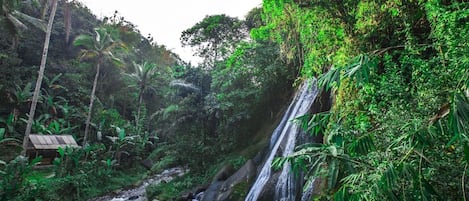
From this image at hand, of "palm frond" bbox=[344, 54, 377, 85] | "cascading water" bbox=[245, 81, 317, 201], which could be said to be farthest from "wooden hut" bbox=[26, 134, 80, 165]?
"palm frond" bbox=[344, 54, 377, 85]

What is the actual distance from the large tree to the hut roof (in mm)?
7768

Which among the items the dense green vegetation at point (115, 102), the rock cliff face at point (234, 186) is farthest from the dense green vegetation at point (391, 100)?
the dense green vegetation at point (115, 102)

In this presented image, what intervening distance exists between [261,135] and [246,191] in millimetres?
3568

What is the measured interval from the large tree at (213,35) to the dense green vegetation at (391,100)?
9.29 metres

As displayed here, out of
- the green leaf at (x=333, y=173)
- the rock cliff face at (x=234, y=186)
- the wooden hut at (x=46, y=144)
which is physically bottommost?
the rock cliff face at (x=234, y=186)

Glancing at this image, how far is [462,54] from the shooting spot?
2.67 meters

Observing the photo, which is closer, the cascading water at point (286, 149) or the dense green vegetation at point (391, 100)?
the dense green vegetation at point (391, 100)

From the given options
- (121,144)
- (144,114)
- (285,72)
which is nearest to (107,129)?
(121,144)

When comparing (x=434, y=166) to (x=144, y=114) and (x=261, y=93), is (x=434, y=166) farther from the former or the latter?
(x=144, y=114)

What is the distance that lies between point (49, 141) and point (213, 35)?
31.6 feet

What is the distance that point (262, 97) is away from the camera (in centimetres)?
1109

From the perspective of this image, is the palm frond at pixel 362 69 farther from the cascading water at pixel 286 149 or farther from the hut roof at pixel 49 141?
the hut roof at pixel 49 141

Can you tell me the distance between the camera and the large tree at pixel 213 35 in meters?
14.6

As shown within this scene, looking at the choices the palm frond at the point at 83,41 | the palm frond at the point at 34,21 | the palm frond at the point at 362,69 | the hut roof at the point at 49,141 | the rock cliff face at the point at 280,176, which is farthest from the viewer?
Result: the palm frond at the point at 83,41
